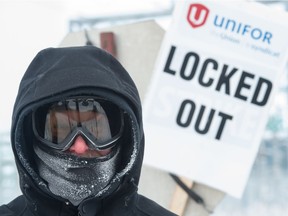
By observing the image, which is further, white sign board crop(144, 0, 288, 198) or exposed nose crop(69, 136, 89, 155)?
white sign board crop(144, 0, 288, 198)

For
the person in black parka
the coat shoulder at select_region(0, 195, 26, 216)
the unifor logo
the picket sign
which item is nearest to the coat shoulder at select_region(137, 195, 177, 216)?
the person in black parka

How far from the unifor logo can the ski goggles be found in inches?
29.6

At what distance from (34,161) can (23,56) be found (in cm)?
182

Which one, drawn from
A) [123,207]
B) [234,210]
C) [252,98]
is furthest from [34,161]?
[234,210]

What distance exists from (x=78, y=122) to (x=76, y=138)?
5 cm

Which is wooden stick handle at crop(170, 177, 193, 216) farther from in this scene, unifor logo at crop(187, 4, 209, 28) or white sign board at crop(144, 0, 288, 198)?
unifor logo at crop(187, 4, 209, 28)

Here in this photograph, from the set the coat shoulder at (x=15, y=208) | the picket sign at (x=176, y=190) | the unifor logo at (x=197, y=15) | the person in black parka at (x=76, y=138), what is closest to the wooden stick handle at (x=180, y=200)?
the picket sign at (x=176, y=190)

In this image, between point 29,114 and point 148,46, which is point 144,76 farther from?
point 29,114

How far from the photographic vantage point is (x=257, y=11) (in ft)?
5.85

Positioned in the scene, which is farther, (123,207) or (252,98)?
(252,98)

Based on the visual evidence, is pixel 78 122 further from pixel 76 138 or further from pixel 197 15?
pixel 197 15

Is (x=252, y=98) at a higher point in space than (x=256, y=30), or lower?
lower

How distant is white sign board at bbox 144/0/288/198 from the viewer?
5.85 feet

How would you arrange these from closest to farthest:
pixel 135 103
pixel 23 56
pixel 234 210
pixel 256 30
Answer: pixel 135 103, pixel 256 30, pixel 23 56, pixel 234 210
